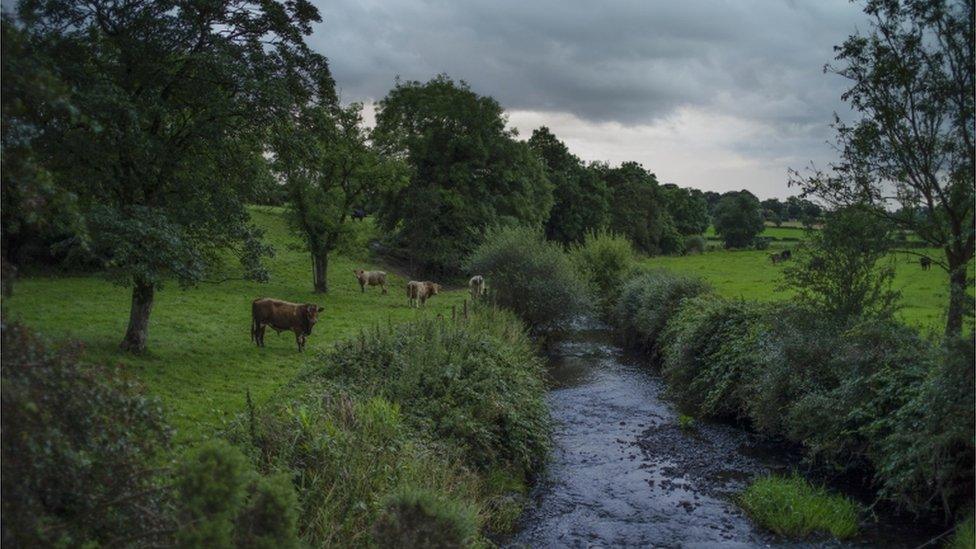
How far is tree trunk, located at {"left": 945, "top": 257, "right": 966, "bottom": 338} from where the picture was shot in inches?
446

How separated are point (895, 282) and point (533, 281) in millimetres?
20534

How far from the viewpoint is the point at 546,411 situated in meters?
16.6

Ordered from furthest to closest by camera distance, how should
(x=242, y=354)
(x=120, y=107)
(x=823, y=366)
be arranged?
1. (x=242, y=354)
2. (x=823, y=366)
3. (x=120, y=107)

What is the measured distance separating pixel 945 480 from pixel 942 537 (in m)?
0.86

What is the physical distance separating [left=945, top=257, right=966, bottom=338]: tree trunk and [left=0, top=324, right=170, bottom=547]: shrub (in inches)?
430

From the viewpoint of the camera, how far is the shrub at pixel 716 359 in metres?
17.7

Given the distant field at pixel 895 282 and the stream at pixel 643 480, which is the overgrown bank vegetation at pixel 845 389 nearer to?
the stream at pixel 643 480

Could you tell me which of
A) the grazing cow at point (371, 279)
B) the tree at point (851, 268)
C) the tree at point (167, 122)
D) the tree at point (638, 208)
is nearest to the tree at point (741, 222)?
the tree at point (638, 208)

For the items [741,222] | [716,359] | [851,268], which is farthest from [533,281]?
[741,222]

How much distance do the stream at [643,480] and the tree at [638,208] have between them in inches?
2567

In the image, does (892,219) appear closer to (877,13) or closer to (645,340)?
(877,13)

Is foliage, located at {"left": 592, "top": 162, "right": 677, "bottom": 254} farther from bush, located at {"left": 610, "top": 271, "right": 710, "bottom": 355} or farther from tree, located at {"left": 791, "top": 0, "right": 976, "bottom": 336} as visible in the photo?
tree, located at {"left": 791, "top": 0, "right": 976, "bottom": 336}

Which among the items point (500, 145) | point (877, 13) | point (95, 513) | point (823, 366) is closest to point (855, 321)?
point (823, 366)

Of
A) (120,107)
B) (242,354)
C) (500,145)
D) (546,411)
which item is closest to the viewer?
(120,107)
